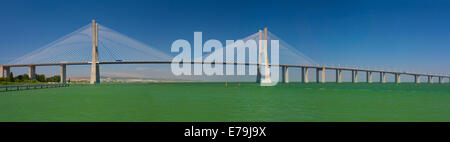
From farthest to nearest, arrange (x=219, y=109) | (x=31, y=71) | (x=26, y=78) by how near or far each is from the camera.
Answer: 1. (x=26, y=78)
2. (x=31, y=71)
3. (x=219, y=109)

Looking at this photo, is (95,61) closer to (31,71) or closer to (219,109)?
(31,71)

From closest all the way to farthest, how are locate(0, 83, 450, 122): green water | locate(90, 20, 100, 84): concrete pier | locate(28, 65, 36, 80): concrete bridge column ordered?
locate(0, 83, 450, 122): green water
locate(90, 20, 100, 84): concrete pier
locate(28, 65, 36, 80): concrete bridge column

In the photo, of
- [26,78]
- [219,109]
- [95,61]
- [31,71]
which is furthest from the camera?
[26,78]

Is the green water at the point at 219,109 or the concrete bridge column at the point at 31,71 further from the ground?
the concrete bridge column at the point at 31,71

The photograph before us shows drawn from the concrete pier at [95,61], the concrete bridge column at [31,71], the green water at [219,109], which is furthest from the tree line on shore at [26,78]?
the green water at [219,109]

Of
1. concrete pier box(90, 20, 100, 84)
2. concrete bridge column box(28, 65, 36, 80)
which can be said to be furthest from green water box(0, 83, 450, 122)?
concrete bridge column box(28, 65, 36, 80)

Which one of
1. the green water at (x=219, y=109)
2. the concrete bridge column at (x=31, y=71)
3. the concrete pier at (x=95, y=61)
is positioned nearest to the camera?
the green water at (x=219, y=109)

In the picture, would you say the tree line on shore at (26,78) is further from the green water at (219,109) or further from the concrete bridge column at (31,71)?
the green water at (219,109)

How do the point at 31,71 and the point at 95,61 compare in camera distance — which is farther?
the point at 31,71

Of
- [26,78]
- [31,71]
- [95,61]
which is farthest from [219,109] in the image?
[26,78]

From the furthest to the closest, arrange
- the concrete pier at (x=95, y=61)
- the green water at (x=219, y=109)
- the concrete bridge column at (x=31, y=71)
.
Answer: the concrete bridge column at (x=31, y=71) → the concrete pier at (x=95, y=61) → the green water at (x=219, y=109)

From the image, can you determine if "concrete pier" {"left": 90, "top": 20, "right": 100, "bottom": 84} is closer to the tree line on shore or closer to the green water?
the tree line on shore

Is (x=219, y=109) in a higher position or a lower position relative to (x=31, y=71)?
lower
